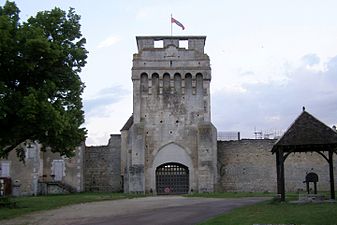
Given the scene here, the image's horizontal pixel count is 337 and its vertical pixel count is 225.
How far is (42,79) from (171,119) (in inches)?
649

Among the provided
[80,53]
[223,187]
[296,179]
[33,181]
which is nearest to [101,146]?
[33,181]

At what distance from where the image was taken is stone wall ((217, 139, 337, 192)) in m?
40.1

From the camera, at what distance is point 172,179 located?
38688 millimetres

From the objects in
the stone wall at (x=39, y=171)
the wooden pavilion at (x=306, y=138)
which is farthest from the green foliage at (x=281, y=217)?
the stone wall at (x=39, y=171)

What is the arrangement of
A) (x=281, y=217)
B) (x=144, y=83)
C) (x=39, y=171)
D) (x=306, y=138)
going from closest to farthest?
(x=281, y=217) < (x=306, y=138) < (x=144, y=83) < (x=39, y=171)

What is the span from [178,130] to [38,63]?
17592 millimetres

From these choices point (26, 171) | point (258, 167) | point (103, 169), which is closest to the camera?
point (26, 171)

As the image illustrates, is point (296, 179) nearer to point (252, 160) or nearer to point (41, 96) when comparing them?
point (252, 160)

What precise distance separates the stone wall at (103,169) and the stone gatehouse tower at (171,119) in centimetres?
402

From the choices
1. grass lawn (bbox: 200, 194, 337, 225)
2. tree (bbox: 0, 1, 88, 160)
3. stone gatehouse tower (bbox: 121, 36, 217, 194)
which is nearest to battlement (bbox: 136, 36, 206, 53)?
stone gatehouse tower (bbox: 121, 36, 217, 194)

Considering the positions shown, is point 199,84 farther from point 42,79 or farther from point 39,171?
point 42,79

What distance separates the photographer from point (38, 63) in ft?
74.9

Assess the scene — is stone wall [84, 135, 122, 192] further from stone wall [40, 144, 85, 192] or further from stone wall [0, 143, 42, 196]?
stone wall [0, 143, 42, 196]

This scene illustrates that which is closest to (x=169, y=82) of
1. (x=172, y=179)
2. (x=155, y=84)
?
(x=155, y=84)
